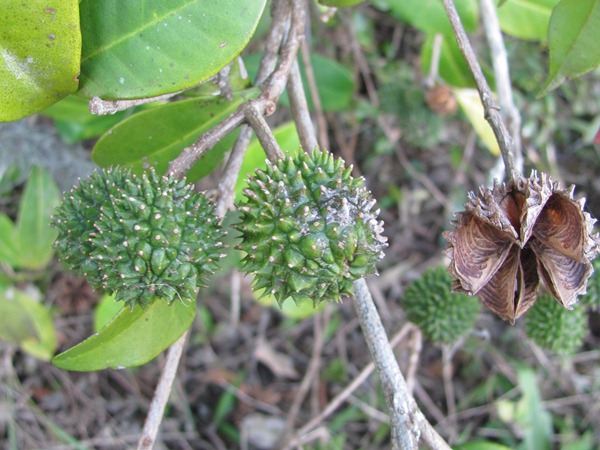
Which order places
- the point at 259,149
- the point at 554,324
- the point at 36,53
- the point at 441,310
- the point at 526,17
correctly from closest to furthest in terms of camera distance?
the point at 36,53
the point at 554,324
the point at 441,310
the point at 259,149
the point at 526,17

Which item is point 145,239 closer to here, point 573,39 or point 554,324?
point 573,39

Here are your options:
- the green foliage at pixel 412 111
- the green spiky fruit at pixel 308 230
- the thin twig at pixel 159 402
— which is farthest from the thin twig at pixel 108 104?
the green foliage at pixel 412 111

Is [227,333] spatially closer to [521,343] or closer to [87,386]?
[87,386]

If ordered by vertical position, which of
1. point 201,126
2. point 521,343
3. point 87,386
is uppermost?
point 201,126

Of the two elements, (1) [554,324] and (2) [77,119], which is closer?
(1) [554,324]

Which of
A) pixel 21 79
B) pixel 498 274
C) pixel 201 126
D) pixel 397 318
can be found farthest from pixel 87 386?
pixel 498 274

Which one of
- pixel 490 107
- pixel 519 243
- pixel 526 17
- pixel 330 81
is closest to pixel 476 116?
pixel 526 17
